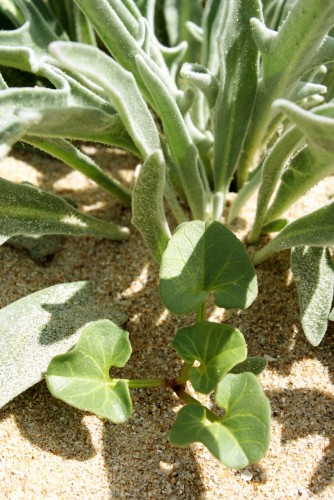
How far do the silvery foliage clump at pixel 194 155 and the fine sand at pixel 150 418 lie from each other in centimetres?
11

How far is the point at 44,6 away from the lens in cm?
202

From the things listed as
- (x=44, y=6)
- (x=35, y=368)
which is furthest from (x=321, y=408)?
(x=44, y=6)

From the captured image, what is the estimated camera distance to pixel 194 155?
63.0 inches

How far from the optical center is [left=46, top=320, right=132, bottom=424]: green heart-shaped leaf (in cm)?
125

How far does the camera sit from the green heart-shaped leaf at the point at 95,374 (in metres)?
1.25

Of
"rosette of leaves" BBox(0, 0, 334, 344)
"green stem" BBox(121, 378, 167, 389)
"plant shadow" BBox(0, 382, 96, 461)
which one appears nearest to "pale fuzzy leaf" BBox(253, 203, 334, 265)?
"rosette of leaves" BBox(0, 0, 334, 344)

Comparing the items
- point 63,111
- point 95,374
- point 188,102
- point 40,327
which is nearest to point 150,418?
point 95,374

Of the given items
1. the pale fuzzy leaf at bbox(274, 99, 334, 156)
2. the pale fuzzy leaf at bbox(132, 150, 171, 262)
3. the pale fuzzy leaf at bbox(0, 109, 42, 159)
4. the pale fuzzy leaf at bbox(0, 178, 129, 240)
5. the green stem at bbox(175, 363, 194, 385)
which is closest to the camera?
the pale fuzzy leaf at bbox(274, 99, 334, 156)

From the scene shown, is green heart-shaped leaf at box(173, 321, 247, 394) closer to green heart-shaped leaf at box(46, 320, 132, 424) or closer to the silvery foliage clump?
the silvery foliage clump

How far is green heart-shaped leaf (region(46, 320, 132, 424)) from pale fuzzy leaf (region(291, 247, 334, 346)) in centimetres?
44

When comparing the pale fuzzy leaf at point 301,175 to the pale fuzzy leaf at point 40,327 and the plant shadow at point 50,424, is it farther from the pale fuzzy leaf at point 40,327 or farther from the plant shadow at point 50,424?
the plant shadow at point 50,424

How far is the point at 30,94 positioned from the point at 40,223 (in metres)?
0.40

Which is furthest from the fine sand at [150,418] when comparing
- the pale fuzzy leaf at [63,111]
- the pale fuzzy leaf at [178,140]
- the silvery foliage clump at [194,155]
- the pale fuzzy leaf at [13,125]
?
the pale fuzzy leaf at [13,125]

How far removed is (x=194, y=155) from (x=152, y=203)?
271 mm
